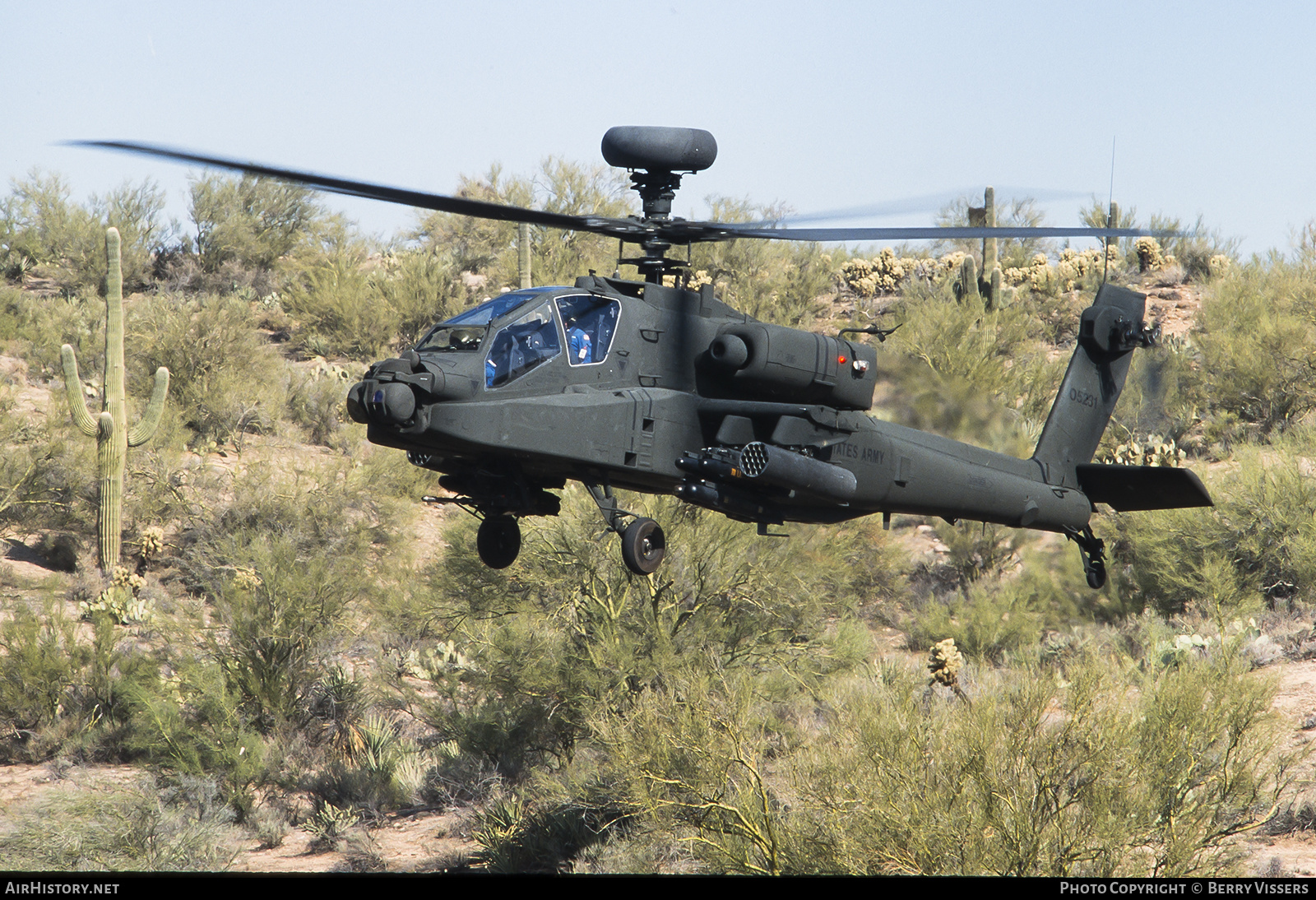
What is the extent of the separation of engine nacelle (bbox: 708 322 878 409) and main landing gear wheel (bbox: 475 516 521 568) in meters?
1.97

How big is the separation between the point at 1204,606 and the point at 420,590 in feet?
37.5

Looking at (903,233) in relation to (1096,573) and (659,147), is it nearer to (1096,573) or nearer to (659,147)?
(659,147)

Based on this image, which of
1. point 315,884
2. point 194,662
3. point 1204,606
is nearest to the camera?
point 315,884

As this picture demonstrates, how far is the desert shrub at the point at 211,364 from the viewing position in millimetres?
23328

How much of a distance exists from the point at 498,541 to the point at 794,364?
259cm

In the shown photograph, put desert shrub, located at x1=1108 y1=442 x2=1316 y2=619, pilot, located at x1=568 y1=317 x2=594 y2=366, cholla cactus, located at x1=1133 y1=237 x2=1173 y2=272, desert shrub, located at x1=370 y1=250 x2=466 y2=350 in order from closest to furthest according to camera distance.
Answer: pilot, located at x1=568 y1=317 x2=594 y2=366, desert shrub, located at x1=1108 y1=442 x2=1316 y2=619, desert shrub, located at x1=370 y1=250 x2=466 y2=350, cholla cactus, located at x1=1133 y1=237 x2=1173 y2=272

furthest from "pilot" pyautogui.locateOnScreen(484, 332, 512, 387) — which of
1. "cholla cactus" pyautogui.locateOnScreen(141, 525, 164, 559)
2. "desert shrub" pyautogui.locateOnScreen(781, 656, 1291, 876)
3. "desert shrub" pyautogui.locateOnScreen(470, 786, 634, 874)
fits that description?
"cholla cactus" pyautogui.locateOnScreen(141, 525, 164, 559)

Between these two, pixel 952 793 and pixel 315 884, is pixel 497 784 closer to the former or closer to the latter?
pixel 315 884

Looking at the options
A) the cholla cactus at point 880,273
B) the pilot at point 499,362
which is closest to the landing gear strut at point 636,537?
the pilot at point 499,362

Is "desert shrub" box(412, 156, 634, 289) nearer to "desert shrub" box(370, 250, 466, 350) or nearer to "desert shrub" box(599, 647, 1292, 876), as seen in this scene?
"desert shrub" box(370, 250, 466, 350)

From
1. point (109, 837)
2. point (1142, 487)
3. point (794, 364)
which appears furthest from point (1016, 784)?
point (109, 837)

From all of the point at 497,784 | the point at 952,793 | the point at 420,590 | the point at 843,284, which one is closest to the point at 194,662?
the point at 420,590

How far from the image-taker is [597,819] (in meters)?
12.9

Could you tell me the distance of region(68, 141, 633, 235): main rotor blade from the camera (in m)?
5.88
